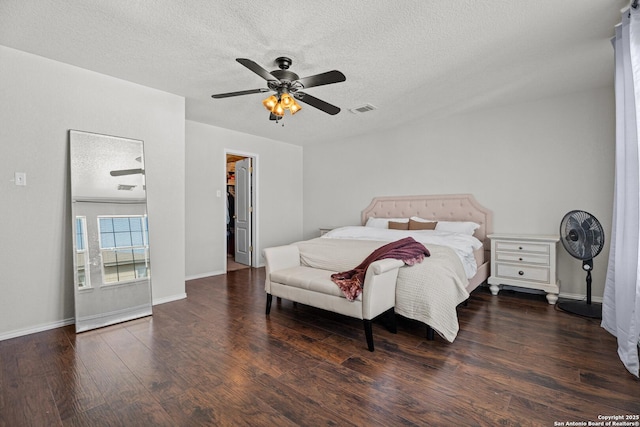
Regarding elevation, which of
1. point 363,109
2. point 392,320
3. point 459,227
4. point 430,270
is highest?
point 363,109

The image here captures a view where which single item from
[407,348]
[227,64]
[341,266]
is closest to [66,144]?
[227,64]

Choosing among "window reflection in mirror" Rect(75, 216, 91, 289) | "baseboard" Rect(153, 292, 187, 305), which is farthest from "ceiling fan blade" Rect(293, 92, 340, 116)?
"baseboard" Rect(153, 292, 187, 305)

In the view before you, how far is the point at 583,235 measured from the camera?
10.2 ft

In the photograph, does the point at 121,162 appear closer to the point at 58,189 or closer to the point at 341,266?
the point at 58,189

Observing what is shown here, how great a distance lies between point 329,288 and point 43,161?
2.85 m

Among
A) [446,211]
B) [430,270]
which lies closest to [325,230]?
[446,211]

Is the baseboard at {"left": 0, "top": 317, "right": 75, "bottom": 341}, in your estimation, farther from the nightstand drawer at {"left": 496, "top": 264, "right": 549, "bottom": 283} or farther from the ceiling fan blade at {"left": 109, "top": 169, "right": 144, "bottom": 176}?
the nightstand drawer at {"left": 496, "top": 264, "right": 549, "bottom": 283}

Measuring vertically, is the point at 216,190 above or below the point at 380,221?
above

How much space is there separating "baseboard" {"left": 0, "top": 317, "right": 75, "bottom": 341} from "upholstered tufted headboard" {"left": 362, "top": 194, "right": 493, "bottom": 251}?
14.1ft

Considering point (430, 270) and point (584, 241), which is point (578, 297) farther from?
point (430, 270)

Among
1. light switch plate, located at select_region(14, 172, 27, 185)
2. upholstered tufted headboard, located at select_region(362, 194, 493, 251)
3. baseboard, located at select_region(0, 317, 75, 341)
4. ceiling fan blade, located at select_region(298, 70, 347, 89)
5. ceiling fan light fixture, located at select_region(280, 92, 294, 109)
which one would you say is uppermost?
ceiling fan blade, located at select_region(298, 70, 347, 89)

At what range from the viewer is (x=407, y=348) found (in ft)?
7.73

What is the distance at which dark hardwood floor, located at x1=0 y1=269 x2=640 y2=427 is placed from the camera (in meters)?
1.61

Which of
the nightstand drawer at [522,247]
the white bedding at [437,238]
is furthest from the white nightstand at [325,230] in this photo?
the nightstand drawer at [522,247]
